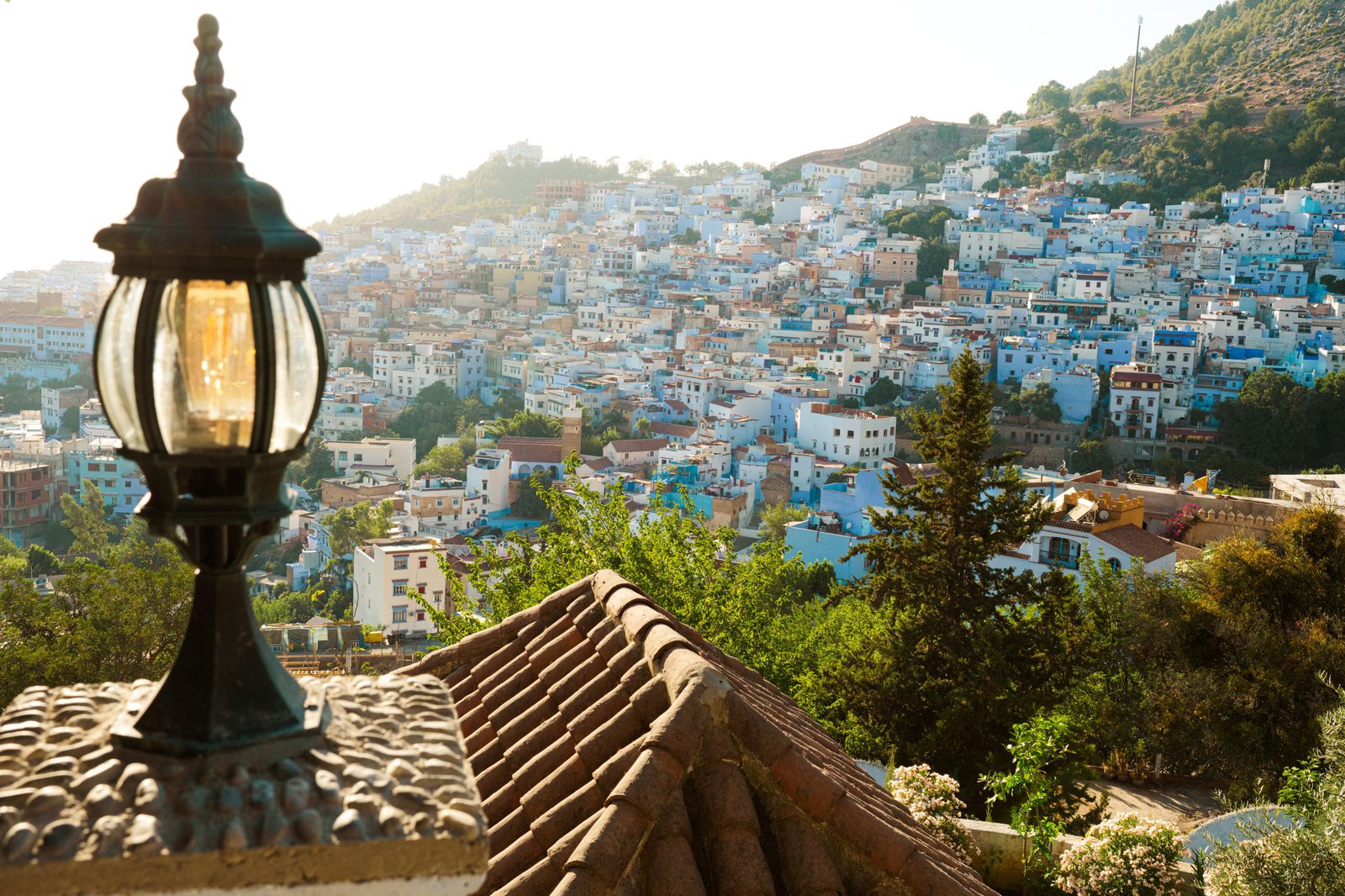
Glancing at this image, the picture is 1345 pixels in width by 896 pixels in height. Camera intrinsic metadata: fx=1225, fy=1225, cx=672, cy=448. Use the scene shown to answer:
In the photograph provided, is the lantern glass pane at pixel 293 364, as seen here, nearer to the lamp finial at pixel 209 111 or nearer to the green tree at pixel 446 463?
the lamp finial at pixel 209 111

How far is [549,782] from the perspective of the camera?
7.14ft

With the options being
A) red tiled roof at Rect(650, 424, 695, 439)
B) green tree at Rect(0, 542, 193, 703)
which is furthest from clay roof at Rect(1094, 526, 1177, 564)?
red tiled roof at Rect(650, 424, 695, 439)

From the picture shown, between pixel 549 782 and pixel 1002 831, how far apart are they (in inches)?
117

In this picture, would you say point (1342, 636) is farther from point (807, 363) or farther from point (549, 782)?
point (807, 363)

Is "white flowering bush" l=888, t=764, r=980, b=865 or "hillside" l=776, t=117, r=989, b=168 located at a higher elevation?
"hillside" l=776, t=117, r=989, b=168

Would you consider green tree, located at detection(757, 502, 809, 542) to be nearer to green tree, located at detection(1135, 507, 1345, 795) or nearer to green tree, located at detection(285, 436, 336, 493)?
green tree, located at detection(285, 436, 336, 493)

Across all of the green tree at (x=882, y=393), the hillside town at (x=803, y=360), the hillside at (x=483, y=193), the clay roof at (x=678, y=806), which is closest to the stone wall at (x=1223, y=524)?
the hillside town at (x=803, y=360)

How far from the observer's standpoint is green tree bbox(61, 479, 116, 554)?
112 feet

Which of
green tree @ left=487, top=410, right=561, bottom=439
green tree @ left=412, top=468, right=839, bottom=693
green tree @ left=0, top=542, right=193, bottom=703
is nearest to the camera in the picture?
green tree @ left=412, top=468, right=839, bottom=693

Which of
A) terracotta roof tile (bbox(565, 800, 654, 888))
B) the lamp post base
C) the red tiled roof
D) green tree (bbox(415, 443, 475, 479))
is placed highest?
the lamp post base

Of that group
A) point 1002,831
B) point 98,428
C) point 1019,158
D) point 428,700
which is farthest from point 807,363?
point 428,700

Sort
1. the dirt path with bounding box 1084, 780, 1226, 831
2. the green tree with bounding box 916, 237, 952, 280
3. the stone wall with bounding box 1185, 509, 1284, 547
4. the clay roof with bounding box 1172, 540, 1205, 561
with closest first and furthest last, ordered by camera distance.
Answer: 1. the dirt path with bounding box 1084, 780, 1226, 831
2. the clay roof with bounding box 1172, 540, 1205, 561
3. the stone wall with bounding box 1185, 509, 1284, 547
4. the green tree with bounding box 916, 237, 952, 280

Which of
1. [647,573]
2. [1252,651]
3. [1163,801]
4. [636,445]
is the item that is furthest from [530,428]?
[647,573]

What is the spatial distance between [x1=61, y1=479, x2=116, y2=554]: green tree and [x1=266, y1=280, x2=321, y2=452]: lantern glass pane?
1393 inches
